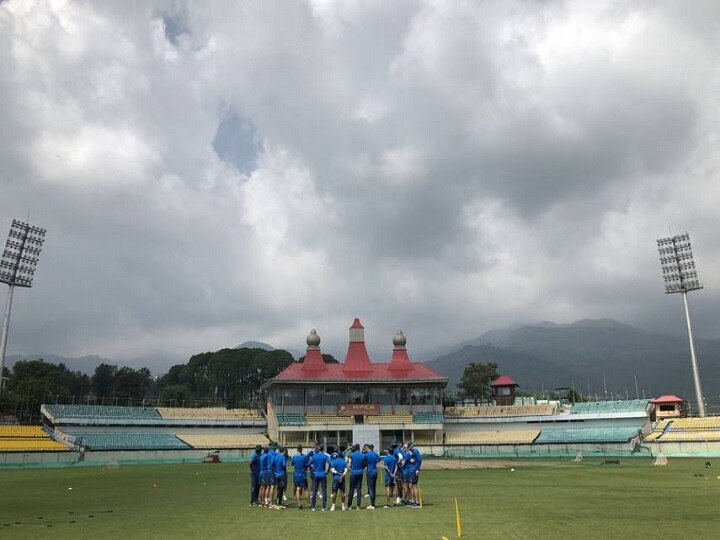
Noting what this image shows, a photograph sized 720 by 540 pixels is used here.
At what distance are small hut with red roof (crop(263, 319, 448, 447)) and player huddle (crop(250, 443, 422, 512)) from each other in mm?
45741

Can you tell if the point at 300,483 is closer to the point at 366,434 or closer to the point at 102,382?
the point at 366,434

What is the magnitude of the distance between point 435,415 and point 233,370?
244ft

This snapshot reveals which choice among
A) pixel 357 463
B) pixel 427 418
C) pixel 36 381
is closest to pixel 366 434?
pixel 427 418

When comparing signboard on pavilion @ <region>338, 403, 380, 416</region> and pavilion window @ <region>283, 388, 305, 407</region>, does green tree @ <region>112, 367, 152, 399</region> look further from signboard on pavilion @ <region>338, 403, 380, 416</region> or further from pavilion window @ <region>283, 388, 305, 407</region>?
signboard on pavilion @ <region>338, 403, 380, 416</region>

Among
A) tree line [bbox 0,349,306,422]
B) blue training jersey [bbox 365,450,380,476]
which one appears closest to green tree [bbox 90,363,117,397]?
tree line [bbox 0,349,306,422]

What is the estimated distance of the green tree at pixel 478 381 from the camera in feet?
335

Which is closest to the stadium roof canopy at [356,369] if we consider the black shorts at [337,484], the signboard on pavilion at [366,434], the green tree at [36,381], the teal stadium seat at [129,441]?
the signboard on pavilion at [366,434]

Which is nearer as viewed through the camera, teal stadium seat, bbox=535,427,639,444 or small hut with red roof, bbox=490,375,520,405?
teal stadium seat, bbox=535,427,639,444

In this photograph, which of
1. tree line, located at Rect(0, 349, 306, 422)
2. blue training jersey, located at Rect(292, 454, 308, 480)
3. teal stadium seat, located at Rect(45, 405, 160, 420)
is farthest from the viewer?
tree line, located at Rect(0, 349, 306, 422)

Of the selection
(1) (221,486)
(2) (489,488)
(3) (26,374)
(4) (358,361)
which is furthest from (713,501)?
(3) (26,374)

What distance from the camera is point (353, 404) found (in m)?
67.1

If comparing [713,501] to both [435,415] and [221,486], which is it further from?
[435,415]

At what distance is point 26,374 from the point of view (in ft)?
316

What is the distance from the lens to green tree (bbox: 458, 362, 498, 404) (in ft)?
335
